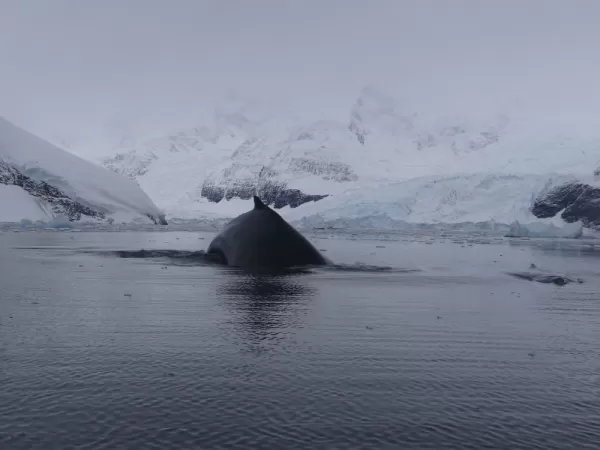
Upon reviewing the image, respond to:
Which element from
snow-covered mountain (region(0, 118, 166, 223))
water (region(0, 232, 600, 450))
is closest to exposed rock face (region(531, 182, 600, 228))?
snow-covered mountain (region(0, 118, 166, 223))

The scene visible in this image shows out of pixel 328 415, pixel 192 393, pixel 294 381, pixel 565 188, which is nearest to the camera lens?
pixel 328 415

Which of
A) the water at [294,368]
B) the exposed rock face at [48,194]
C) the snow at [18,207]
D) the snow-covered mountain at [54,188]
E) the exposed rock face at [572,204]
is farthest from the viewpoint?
the exposed rock face at [572,204]

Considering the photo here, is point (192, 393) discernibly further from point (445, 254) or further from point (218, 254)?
point (445, 254)

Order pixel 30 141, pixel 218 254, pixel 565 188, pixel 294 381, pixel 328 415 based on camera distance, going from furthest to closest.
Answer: pixel 30 141 → pixel 565 188 → pixel 218 254 → pixel 294 381 → pixel 328 415

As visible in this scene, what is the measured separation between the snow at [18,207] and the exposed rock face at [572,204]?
55139 millimetres

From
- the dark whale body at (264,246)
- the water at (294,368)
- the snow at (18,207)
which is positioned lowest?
the water at (294,368)

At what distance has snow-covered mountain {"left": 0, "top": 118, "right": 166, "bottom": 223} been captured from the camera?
2739 inches

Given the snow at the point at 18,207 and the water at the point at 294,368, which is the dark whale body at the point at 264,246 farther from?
the snow at the point at 18,207

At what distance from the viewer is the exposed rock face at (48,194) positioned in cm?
7062

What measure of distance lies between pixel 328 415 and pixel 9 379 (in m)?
3.33

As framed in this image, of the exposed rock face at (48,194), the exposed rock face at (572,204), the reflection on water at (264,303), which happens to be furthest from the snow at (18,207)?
the reflection on water at (264,303)

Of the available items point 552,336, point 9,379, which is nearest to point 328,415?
point 9,379

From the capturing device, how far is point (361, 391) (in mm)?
6355

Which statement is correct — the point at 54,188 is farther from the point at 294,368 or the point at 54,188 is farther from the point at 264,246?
the point at 294,368
